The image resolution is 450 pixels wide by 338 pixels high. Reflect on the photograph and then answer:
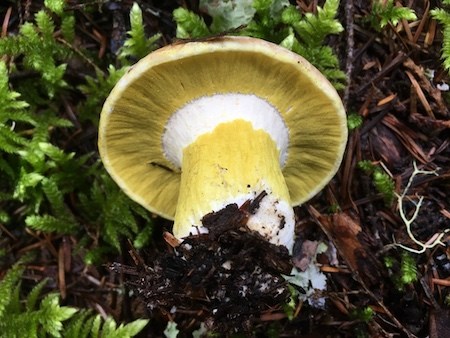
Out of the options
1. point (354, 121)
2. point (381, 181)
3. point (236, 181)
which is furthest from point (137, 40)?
point (381, 181)

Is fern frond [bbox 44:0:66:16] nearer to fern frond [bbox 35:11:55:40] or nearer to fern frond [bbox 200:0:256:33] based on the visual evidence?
fern frond [bbox 35:11:55:40]

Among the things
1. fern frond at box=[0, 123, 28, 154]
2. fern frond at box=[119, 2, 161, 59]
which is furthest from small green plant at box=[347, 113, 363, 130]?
fern frond at box=[0, 123, 28, 154]

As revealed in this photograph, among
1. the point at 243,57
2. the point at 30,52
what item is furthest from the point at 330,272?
the point at 30,52

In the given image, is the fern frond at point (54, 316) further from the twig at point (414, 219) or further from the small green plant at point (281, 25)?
the twig at point (414, 219)

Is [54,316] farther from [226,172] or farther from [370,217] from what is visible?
[370,217]

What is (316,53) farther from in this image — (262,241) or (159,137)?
(262,241)
